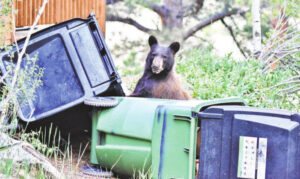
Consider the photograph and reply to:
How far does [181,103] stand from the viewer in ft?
13.6

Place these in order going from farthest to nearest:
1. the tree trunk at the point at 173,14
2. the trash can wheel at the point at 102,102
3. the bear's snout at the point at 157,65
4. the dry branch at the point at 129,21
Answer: the tree trunk at the point at 173,14
the dry branch at the point at 129,21
the bear's snout at the point at 157,65
the trash can wheel at the point at 102,102

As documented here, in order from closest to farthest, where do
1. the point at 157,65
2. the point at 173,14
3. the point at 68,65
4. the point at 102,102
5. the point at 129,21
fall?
the point at 102,102
the point at 68,65
the point at 157,65
the point at 129,21
the point at 173,14

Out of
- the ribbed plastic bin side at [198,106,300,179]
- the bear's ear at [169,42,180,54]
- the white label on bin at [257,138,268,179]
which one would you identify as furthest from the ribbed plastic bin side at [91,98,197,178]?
the bear's ear at [169,42,180,54]

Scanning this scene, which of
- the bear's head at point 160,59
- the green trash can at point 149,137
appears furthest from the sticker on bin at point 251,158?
the bear's head at point 160,59

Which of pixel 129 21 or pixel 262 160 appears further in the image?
pixel 129 21

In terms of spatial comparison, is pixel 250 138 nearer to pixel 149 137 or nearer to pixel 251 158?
pixel 251 158

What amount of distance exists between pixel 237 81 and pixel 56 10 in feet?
10.7

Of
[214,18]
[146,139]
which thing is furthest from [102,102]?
[214,18]

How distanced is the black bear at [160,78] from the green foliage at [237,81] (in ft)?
2.36

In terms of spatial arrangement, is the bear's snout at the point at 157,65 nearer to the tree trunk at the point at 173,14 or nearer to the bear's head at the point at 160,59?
the bear's head at the point at 160,59

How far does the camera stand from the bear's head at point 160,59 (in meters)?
5.60

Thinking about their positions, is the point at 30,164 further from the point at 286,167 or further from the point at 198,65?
the point at 198,65

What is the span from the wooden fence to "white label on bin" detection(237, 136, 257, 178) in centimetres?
363

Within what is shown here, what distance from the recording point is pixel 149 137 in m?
4.11
